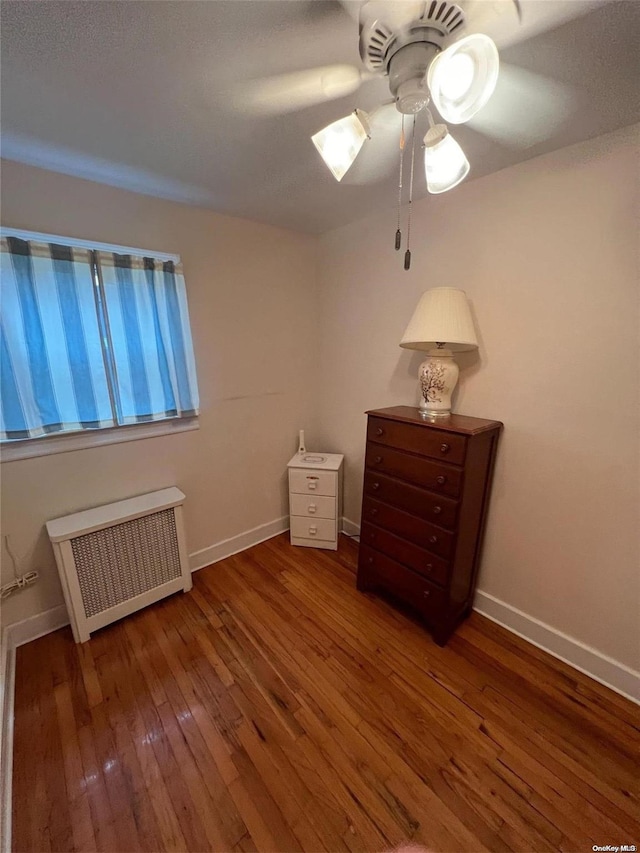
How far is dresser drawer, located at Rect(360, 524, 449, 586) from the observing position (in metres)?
1.57

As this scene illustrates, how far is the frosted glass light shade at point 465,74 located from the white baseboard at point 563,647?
2.08 m

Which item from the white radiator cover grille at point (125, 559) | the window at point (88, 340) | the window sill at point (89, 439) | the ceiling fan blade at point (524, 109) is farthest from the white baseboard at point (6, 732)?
the ceiling fan blade at point (524, 109)

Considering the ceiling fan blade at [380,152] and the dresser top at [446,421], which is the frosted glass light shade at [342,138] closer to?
the ceiling fan blade at [380,152]

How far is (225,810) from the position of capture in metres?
1.05

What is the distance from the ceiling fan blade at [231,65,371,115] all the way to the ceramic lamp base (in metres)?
1.07

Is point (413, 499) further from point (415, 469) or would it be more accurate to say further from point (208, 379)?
point (208, 379)

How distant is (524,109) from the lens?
3.57 feet

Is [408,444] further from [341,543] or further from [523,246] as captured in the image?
[341,543]

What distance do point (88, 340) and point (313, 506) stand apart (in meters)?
1.68

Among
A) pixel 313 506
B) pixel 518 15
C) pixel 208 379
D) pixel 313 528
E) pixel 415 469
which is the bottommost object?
pixel 313 528

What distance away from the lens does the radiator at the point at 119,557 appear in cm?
156

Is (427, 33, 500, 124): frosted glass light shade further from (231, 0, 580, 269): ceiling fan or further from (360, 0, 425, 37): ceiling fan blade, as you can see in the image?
(360, 0, 425, 37): ceiling fan blade

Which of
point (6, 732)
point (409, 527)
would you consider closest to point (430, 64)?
point (409, 527)

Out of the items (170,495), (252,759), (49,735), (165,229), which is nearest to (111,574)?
(170,495)
